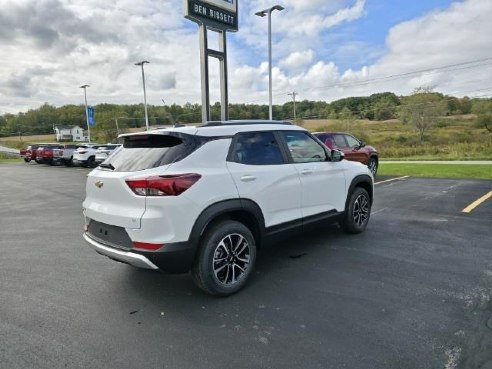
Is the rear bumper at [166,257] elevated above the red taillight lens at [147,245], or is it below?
below

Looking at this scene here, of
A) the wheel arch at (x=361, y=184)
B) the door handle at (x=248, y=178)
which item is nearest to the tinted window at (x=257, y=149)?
the door handle at (x=248, y=178)

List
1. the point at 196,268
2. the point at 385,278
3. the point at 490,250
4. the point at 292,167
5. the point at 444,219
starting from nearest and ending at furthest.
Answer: the point at 196,268
the point at 385,278
the point at 292,167
the point at 490,250
the point at 444,219

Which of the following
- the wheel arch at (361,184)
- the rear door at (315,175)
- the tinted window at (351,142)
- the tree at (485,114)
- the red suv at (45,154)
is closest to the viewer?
the rear door at (315,175)

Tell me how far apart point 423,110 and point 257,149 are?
51.1 m

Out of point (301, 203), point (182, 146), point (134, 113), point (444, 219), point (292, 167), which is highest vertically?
point (134, 113)

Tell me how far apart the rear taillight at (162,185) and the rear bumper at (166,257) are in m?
0.48

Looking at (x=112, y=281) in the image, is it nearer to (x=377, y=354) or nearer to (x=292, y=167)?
(x=292, y=167)

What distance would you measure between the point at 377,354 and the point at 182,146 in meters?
2.45

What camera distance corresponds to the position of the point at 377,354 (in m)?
2.54

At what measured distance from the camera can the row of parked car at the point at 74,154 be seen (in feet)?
70.1

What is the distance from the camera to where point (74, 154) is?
23.6 meters

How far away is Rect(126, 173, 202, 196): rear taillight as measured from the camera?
3127 mm

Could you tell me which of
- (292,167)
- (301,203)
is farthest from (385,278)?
(292,167)

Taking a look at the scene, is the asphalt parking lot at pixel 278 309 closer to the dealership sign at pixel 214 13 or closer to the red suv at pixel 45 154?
the dealership sign at pixel 214 13
